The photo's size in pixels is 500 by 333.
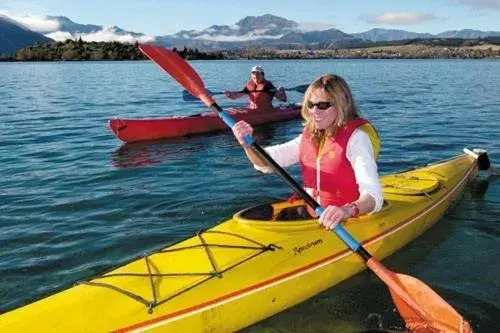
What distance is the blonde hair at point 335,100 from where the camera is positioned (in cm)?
471

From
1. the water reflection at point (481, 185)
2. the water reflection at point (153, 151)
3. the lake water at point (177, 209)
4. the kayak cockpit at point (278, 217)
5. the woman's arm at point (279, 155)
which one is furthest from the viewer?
the water reflection at point (153, 151)

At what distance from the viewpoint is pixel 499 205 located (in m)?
8.62

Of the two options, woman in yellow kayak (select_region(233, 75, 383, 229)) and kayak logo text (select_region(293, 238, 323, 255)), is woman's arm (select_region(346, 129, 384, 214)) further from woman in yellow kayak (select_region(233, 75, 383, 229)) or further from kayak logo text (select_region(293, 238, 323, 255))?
kayak logo text (select_region(293, 238, 323, 255))

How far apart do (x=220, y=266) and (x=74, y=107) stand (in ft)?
63.5

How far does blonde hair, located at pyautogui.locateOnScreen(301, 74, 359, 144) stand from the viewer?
4.71 meters

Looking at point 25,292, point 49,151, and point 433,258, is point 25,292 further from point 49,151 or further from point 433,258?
point 49,151

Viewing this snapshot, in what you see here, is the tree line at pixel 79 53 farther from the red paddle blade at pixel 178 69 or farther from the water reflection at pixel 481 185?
the red paddle blade at pixel 178 69

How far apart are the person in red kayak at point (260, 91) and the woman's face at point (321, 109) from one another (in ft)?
34.2

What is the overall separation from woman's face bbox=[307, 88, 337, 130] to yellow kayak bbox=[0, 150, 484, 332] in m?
1.07

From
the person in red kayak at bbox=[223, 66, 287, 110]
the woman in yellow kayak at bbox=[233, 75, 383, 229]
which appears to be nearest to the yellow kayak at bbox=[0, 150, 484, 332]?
the woman in yellow kayak at bbox=[233, 75, 383, 229]

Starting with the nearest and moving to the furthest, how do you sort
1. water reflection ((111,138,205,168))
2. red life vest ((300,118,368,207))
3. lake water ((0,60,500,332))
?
red life vest ((300,118,368,207)), lake water ((0,60,500,332)), water reflection ((111,138,205,168))

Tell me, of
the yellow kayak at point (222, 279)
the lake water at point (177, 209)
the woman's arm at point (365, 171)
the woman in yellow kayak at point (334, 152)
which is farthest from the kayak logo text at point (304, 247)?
the woman's arm at point (365, 171)

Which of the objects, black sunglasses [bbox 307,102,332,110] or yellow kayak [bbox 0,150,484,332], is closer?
yellow kayak [bbox 0,150,484,332]

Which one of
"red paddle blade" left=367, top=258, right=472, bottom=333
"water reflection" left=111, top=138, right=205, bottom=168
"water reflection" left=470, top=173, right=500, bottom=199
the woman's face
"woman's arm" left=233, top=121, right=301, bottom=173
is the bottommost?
"water reflection" left=470, top=173, right=500, bottom=199
